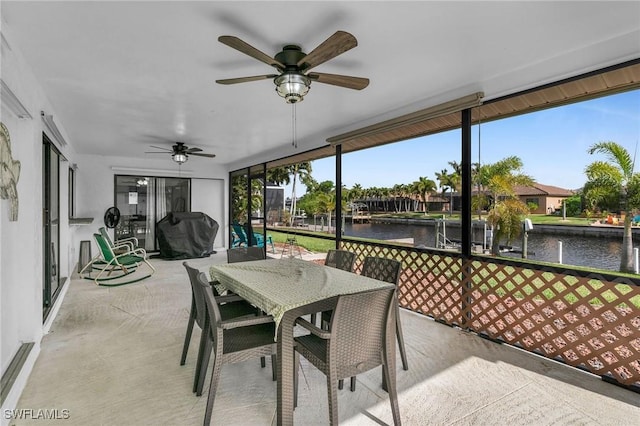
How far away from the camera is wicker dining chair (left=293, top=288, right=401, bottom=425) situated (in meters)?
1.76

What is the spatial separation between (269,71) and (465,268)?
2736mm

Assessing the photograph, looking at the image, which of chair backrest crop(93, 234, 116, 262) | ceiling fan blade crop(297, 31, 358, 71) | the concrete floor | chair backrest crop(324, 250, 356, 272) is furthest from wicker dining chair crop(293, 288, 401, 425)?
chair backrest crop(93, 234, 116, 262)

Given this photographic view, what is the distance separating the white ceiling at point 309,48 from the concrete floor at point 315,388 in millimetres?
2404

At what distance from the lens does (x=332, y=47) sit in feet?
6.43

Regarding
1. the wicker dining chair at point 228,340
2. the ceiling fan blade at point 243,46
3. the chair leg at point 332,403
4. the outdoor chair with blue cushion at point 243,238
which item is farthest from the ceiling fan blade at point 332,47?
the outdoor chair with blue cushion at point 243,238

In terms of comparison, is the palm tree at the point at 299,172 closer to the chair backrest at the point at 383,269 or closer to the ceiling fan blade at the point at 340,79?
the chair backrest at the point at 383,269

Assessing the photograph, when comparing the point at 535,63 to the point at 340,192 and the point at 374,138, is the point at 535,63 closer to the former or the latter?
the point at 374,138

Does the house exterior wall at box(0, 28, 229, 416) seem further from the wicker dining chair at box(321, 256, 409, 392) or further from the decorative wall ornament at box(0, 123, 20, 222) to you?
the wicker dining chair at box(321, 256, 409, 392)

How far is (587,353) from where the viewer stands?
275 centimetres

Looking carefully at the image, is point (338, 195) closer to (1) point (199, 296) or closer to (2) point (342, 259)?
(2) point (342, 259)

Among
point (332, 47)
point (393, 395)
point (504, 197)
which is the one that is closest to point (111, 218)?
point (332, 47)

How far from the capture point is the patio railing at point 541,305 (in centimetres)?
244

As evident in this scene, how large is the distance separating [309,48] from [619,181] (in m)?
2.67

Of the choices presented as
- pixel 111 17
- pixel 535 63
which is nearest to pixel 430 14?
pixel 535 63
